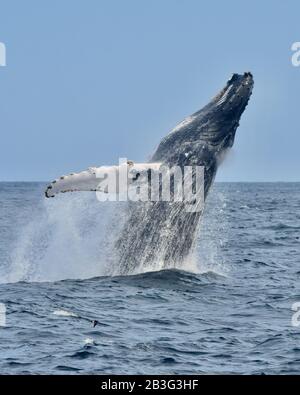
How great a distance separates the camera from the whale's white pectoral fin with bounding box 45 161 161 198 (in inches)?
727

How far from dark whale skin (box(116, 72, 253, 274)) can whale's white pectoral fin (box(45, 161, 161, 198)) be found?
0.81 meters

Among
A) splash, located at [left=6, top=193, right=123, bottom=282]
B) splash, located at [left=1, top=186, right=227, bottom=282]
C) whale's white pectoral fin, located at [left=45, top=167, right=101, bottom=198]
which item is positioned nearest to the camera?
whale's white pectoral fin, located at [left=45, top=167, right=101, bottom=198]

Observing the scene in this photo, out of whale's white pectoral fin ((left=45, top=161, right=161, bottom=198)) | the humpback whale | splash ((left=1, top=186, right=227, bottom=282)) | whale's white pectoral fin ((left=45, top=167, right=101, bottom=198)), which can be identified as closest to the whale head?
the humpback whale

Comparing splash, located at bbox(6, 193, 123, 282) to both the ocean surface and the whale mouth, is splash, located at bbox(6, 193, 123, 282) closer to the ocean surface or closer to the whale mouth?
the ocean surface

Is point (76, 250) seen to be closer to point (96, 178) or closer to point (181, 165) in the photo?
point (96, 178)

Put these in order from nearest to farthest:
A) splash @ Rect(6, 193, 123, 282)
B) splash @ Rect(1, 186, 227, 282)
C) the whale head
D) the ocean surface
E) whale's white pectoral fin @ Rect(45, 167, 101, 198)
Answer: the ocean surface < whale's white pectoral fin @ Rect(45, 167, 101, 198) < the whale head < splash @ Rect(1, 186, 227, 282) < splash @ Rect(6, 193, 123, 282)

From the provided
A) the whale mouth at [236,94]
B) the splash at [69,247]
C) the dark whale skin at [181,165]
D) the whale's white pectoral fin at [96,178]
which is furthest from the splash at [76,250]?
the whale mouth at [236,94]

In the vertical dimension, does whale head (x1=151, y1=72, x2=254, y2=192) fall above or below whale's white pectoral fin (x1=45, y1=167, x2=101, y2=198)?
above

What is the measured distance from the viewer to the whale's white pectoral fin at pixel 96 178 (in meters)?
18.5

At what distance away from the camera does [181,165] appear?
1964cm

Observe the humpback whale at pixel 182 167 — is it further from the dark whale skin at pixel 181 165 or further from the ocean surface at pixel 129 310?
the ocean surface at pixel 129 310

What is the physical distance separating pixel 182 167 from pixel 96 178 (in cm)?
194

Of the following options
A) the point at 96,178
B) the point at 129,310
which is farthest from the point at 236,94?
the point at 129,310
